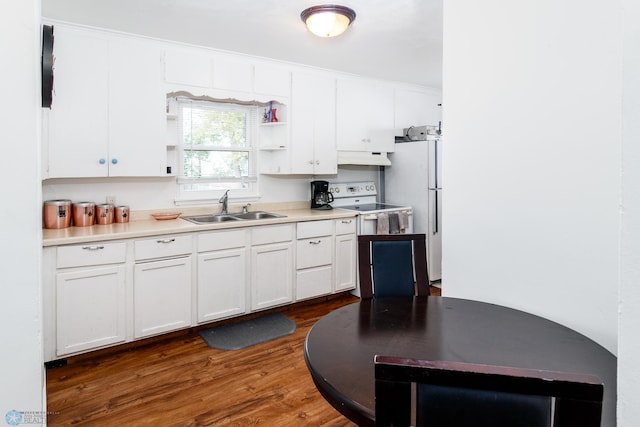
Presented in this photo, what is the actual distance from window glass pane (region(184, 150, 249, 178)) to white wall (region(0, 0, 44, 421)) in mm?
2581

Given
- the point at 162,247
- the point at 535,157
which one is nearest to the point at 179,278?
the point at 162,247

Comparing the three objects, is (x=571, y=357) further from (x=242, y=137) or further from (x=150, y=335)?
(x=242, y=137)

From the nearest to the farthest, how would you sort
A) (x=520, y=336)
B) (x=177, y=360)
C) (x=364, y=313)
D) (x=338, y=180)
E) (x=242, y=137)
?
(x=520, y=336), (x=364, y=313), (x=177, y=360), (x=242, y=137), (x=338, y=180)

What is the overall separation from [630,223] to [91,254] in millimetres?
2982

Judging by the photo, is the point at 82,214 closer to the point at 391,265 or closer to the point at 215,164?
the point at 215,164

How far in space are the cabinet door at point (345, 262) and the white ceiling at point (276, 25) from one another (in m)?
1.80

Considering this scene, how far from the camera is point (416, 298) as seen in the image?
1.81 metres

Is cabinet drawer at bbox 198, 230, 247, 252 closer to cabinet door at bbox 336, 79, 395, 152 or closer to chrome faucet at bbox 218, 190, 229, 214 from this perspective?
chrome faucet at bbox 218, 190, 229, 214

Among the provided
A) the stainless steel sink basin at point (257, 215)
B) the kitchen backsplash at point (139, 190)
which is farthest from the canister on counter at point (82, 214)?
the stainless steel sink basin at point (257, 215)

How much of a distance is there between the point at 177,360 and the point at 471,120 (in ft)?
8.15

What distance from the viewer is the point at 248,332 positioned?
332 centimetres

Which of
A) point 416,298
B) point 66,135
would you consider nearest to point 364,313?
point 416,298

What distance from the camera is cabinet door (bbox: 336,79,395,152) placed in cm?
439

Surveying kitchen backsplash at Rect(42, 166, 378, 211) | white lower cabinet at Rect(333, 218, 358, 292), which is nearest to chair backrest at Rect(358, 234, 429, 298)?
white lower cabinet at Rect(333, 218, 358, 292)
